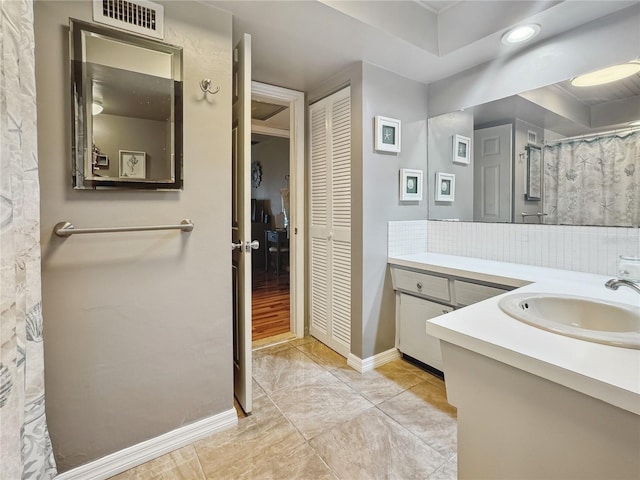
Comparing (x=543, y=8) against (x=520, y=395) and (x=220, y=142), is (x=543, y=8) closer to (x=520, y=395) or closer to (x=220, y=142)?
(x=220, y=142)

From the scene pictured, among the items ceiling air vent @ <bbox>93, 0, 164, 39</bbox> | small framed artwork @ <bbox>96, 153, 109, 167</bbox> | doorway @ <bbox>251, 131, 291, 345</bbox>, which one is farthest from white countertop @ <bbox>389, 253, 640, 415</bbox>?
doorway @ <bbox>251, 131, 291, 345</bbox>

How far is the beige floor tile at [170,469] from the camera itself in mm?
1374

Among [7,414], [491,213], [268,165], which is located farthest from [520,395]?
[268,165]

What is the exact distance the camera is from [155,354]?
4.83 feet

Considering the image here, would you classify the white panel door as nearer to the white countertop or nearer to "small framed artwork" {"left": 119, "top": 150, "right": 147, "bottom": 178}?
the white countertop

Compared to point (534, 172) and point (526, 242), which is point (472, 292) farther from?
point (534, 172)

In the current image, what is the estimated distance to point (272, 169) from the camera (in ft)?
20.6

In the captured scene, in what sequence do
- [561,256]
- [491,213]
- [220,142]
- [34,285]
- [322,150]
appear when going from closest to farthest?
[34,285] → [220,142] → [561,256] → [491,213] → [322,150]

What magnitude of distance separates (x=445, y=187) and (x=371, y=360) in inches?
56.8

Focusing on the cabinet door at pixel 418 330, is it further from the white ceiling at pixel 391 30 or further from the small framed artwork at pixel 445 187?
the white ceiling at pixel 391 30

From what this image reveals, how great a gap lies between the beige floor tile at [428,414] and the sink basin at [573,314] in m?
0.82

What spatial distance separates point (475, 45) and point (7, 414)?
2.60 metres

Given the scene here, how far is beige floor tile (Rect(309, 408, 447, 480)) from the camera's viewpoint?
1.39m

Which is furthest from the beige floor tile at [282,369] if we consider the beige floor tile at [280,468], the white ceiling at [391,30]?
the white ceiling at [391,30]
